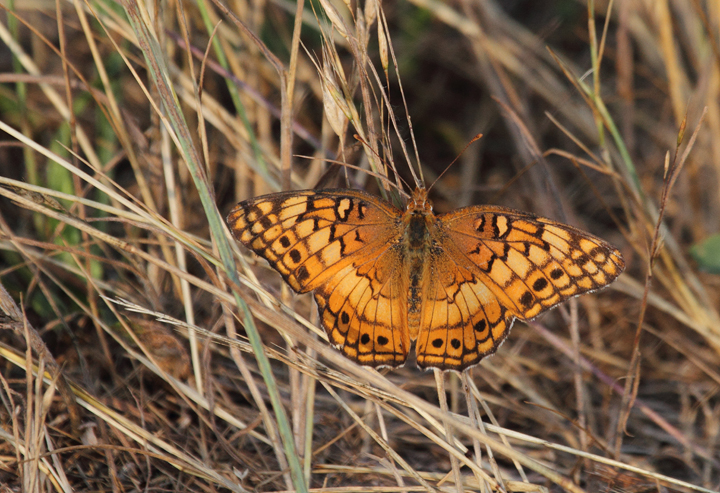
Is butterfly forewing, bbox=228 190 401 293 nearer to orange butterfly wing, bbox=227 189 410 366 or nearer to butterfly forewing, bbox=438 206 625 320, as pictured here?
orange butterfly wing, bbox=227 189 410 366

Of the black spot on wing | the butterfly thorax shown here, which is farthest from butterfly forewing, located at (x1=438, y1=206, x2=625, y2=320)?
the butterfly thorax

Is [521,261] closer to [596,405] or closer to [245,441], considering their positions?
[596,405]

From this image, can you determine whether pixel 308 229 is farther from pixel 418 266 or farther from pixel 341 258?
pixel 418 266

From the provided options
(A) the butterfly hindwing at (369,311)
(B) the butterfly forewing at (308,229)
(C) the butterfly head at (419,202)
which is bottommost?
(A) the butterfly hindwing at (369,311)

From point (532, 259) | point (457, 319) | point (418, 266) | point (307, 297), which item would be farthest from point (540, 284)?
point (307, 297)

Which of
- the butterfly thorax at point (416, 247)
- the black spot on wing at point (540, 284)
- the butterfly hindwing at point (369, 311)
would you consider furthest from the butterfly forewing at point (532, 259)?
the butterfly hindwing at point (369, 311)

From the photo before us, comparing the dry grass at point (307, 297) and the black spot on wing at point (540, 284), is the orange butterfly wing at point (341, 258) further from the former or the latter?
the black spot on wing at point (540, 284)

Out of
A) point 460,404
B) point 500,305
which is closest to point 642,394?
point 460,404

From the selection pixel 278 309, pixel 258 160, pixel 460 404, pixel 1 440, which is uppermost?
pixel 258 160
